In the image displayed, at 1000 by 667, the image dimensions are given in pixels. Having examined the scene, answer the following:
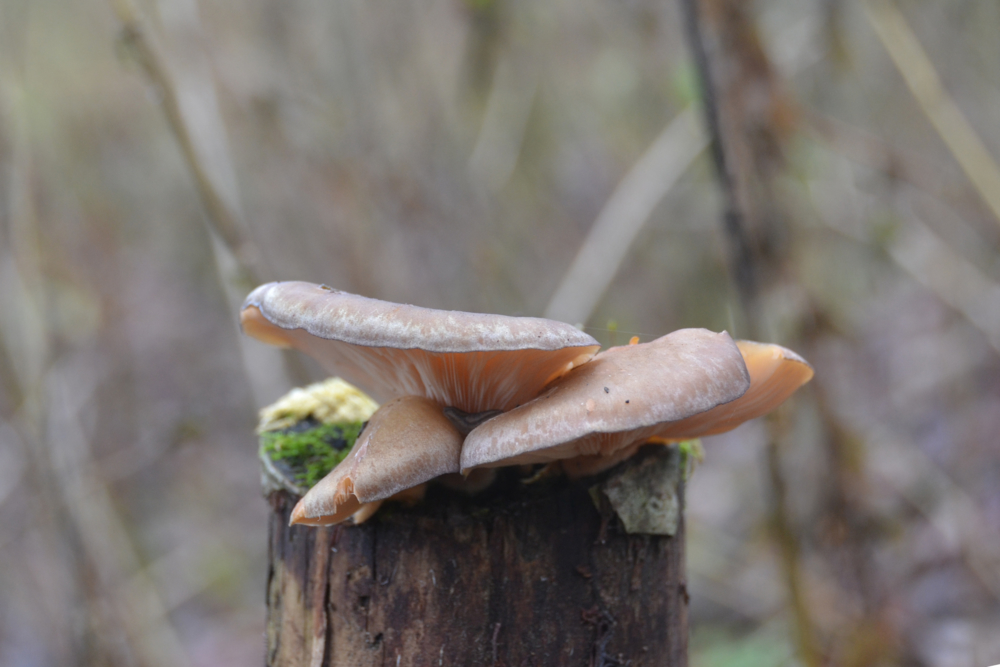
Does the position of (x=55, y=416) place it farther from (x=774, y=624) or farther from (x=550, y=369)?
(x=774, y=624)

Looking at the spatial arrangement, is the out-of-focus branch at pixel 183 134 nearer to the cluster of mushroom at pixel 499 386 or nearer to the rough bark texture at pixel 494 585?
the cluster of mushroom at pixel 499 386

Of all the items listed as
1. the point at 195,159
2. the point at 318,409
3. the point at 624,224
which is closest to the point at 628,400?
the point at 318,409

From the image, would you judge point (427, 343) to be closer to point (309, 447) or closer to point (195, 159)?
point (309, 447)

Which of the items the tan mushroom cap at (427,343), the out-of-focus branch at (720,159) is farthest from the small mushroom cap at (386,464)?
the out-of-focus branch at (720,159)

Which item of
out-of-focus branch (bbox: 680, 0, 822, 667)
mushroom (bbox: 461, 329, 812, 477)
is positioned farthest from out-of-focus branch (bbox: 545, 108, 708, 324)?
mushroom (bbox: 461, 329, 812, 477)

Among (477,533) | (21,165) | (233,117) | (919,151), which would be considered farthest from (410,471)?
(919,151)

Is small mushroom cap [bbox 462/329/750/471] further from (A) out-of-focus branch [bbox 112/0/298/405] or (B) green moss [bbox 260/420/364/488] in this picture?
(A) out-of-focus branch [bbox 112/0/298/405]
